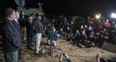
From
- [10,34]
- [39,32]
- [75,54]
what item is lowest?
[75,54]

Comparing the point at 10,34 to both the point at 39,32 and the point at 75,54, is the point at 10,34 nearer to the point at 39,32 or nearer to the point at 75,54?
the point at 39,32

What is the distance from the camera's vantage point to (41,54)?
902 cm

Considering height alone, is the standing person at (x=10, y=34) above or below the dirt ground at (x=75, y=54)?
above

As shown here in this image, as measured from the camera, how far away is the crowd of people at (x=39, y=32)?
166 inches

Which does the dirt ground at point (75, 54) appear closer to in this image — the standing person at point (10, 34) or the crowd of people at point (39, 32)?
the crowd of people at point (39, 32)

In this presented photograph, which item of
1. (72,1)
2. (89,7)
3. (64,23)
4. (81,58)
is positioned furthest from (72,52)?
(72,1)

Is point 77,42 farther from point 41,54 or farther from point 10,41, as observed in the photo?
point 10,41

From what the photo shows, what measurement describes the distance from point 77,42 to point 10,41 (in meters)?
8.60

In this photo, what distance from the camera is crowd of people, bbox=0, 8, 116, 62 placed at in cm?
421

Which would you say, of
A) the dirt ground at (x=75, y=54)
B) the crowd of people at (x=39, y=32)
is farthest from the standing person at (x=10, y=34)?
the dirt ground at (x=75, y=54)

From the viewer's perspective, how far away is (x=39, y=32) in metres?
8.75

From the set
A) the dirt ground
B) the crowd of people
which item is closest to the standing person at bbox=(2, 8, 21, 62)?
the crowd of people

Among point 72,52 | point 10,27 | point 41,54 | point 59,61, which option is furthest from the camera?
point 72,52

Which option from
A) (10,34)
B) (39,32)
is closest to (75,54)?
(39,32)
